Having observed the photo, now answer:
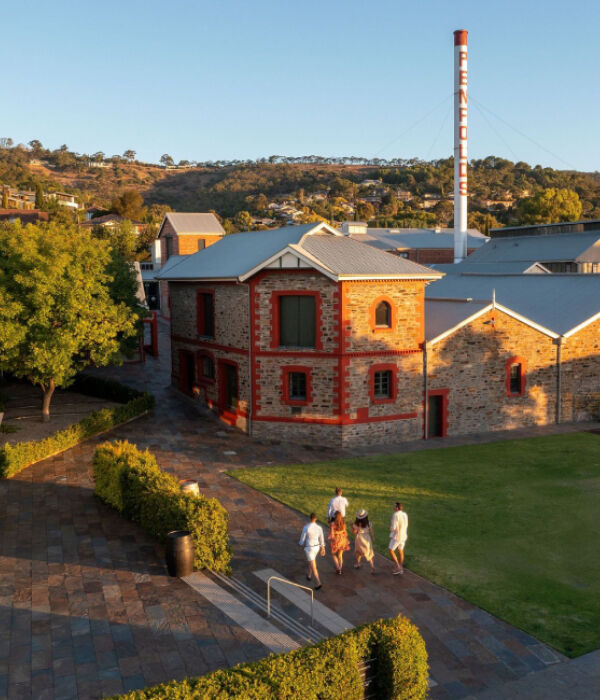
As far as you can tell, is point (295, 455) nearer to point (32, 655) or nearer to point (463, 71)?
point (32, 655)

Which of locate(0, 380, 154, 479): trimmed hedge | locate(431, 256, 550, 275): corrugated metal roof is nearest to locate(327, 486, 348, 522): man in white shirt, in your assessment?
locate(0, 380, 154, 479): trimmed hedge

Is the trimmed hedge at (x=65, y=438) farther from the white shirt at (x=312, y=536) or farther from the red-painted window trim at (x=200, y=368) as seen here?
the white shirt at (x=312, y=536)

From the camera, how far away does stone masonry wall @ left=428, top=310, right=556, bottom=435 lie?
3097 centimetres

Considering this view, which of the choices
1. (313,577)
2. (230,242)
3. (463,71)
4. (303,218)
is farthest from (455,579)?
(303,218)

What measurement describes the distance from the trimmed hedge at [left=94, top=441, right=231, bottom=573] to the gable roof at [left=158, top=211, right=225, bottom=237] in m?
56.0

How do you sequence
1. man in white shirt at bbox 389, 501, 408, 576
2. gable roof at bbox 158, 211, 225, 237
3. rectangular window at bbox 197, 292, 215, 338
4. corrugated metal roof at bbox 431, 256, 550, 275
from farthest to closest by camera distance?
1. gable roof at bbox 158, 211, 225, 237
2. corrugated metal roof at bbox 431, 256, 550, 275
3. rectangular window at bbox 197, 292, 215, 338
4. man in white shirt at bbox 389, 501, 408, 576

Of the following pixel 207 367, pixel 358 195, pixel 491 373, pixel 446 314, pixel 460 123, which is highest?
pixel 358 195

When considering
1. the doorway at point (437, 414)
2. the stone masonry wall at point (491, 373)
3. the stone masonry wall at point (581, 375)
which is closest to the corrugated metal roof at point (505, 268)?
the stone masonry wall at point (581, 375)

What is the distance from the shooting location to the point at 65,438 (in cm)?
2770

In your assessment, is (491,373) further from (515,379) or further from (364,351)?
(364,351)

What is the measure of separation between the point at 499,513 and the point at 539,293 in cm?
2190

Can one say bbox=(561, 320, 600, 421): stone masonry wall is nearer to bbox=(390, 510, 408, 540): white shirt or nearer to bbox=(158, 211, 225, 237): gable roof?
bbox=(390, 510, 408, 540): white shirt

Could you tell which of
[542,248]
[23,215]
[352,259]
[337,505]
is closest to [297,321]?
[352,259]

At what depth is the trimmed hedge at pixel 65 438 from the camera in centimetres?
2422
